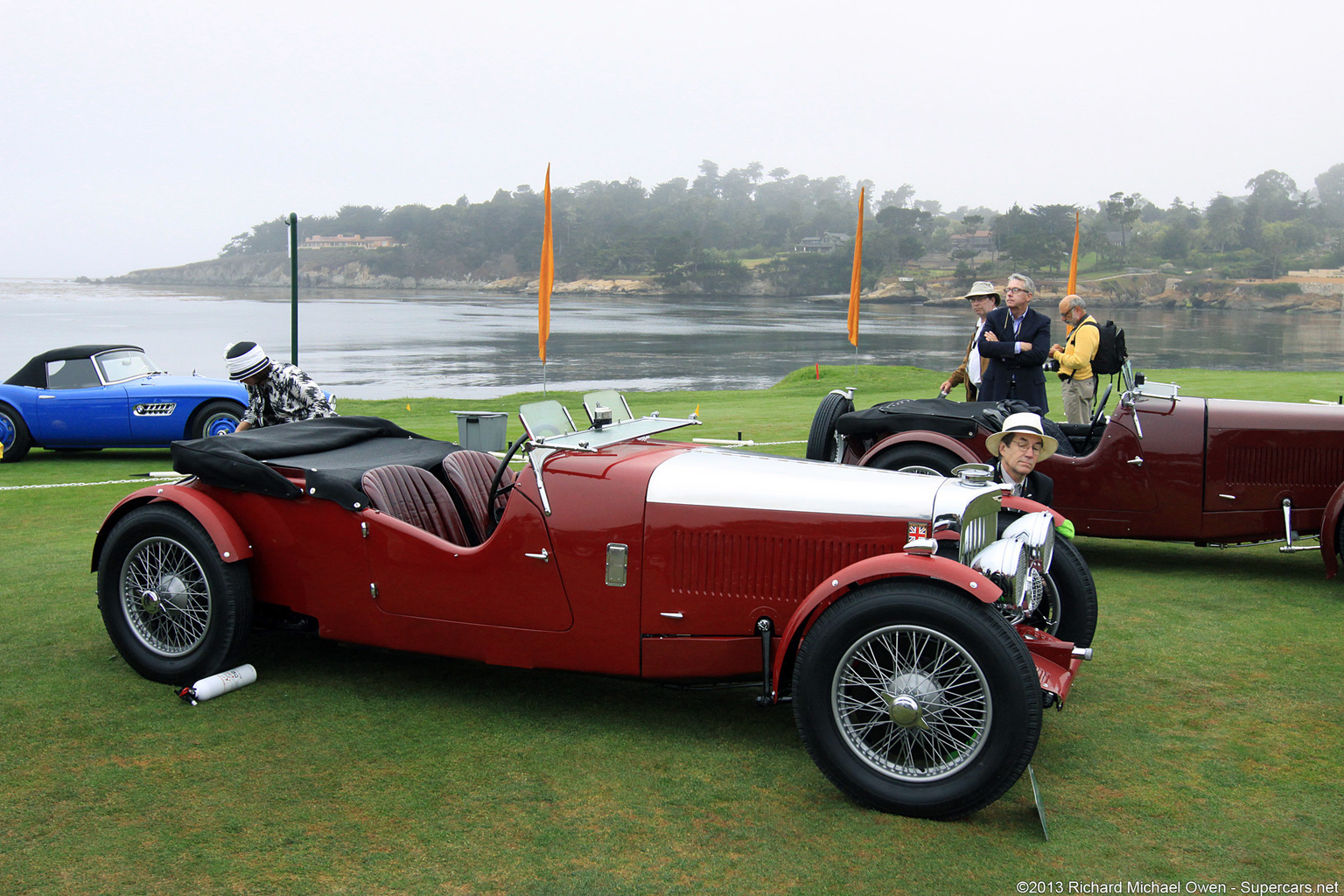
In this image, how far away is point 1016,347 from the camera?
774 centimetres

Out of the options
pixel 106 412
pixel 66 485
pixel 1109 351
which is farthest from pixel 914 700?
pixel 106 412

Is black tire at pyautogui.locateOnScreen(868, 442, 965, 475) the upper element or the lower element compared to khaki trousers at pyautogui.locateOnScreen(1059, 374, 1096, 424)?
lower

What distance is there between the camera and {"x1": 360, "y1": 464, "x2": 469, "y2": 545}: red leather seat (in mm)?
4480

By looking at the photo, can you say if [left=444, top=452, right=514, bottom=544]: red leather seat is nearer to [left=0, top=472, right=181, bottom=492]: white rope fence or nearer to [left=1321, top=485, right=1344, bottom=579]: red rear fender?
[left=1321, top=485, right=1344, bottom=579]: red rear fender

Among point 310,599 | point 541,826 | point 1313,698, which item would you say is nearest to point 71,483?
point 310,599

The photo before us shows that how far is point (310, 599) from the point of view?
15.0 ft

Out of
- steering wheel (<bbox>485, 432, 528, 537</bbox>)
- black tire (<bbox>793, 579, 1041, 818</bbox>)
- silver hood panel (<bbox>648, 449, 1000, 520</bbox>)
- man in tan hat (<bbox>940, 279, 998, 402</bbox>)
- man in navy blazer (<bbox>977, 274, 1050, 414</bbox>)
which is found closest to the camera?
black tire (<bbox>793, 579, 1041, 818</bbox>)

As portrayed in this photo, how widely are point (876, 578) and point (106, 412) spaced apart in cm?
1156

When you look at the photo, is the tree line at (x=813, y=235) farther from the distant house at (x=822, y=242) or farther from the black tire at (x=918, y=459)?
the black tire at (x=918, y=459)

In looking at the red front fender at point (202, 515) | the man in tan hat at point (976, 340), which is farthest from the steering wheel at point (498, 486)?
the man in tan hat at point (976, 340)

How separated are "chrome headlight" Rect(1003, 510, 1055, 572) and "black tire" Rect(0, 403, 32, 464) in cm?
1230

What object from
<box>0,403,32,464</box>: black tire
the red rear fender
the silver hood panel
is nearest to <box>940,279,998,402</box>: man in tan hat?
the red rear fender

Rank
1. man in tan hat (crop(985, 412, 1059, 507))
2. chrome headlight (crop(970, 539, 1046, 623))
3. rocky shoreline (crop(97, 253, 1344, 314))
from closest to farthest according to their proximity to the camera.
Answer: chrome headlight (crop(970, 539, 1046, 623))
man in tan hat (crop(985, 412, 1059, 507))
rocky shoreline (crop(97, 253, 1344, 314))

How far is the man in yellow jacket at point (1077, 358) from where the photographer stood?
29.7ft
